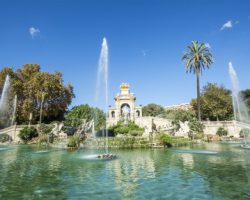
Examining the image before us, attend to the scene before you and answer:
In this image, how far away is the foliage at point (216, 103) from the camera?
46950 mm

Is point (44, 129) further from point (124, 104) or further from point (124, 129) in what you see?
point (124, 104)

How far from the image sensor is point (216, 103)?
4716cm

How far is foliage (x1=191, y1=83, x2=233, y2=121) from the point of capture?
46950 millimetres

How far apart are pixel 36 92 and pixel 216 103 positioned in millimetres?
34880

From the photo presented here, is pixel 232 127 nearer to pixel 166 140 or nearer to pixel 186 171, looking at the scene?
pixel 166 140

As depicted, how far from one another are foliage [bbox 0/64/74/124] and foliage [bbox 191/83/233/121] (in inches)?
1129

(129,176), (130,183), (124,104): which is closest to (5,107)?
(124,104)

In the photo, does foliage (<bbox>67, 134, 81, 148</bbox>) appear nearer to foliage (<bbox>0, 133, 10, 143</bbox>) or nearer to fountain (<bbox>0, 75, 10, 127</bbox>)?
foliage (<bbox>0, 133, 10, 143</bbox>)

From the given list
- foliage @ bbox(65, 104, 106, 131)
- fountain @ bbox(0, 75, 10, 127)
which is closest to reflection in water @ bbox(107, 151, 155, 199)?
foliage @ bbox(65, 104, 106, 131)

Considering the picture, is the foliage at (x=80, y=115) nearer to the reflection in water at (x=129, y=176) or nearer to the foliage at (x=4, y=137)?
the foliage at (x=4, y=137)

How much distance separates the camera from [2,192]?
7.71 metres

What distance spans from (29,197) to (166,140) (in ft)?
59.0

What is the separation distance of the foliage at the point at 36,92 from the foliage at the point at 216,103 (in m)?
28.7

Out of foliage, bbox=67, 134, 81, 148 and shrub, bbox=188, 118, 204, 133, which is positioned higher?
shrub, bbox=188, 118, 204, 133
